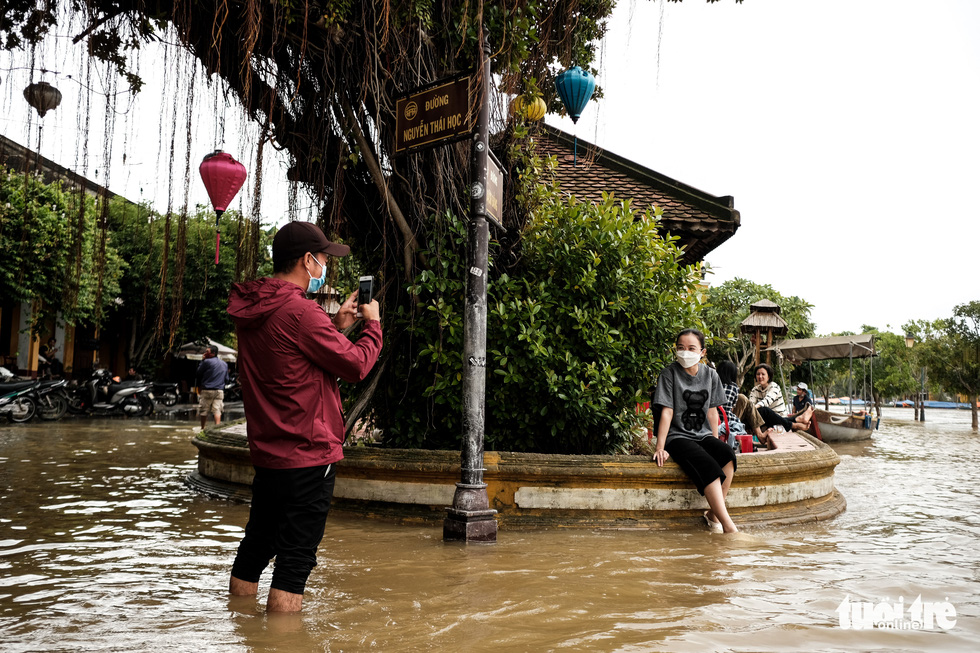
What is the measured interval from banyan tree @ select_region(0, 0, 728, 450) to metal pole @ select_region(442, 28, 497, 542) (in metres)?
0.84

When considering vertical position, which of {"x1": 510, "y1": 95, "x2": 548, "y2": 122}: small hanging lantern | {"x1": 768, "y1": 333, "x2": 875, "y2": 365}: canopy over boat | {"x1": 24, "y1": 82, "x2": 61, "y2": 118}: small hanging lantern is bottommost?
{"x1": 768, "y1": 333, "x2": 875, "y2": 365}: canopy over boat

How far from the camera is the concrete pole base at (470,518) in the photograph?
195 inches

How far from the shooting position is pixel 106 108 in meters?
5.18

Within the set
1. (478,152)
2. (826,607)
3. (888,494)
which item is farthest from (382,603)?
(888,494)

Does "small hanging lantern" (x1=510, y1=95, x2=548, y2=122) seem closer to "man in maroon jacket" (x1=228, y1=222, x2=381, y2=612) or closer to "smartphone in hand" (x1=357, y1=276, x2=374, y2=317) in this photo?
"smartphone in hand" (x1=357, y1=276, x2=374, y2=317)

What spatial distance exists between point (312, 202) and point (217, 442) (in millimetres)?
2682

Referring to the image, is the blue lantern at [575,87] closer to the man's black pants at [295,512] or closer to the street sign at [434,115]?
the street sign at [434,115]

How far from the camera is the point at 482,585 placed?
3.86 metres

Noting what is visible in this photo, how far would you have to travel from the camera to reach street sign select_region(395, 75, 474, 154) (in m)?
5.22

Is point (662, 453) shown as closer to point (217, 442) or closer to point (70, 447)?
point (217, 442)

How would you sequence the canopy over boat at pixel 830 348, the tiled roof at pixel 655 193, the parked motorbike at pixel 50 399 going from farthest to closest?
the canopy over boat at pixel 830 348
the parked motorbike at pixel 50 399
the tiled roof at pixel 655 193

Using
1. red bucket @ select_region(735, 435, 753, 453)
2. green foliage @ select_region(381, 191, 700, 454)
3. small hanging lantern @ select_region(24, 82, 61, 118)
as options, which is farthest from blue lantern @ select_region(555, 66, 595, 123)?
small hanging lantern @ select_region(24, 82, 61, 118)

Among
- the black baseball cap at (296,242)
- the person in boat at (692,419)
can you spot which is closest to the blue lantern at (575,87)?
the person in boat at (692,419)

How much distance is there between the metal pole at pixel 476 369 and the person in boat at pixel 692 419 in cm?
153
